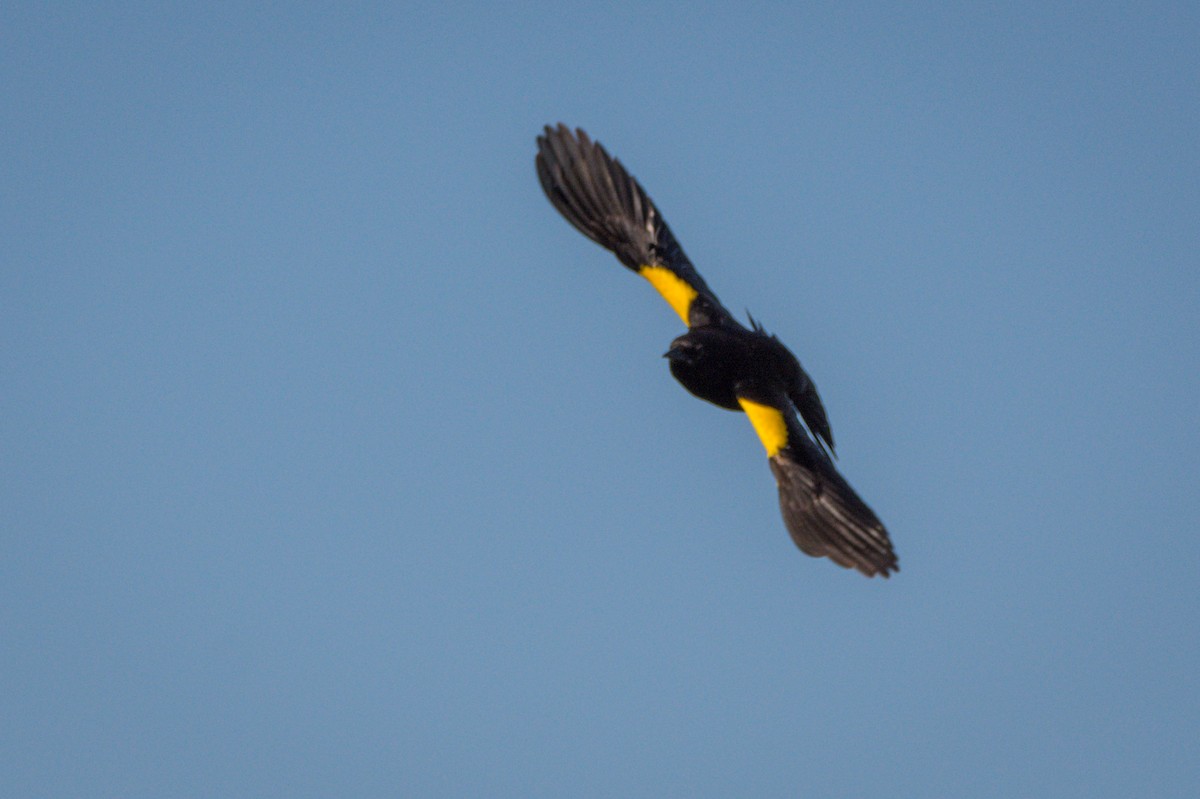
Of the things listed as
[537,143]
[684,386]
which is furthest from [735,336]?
[537,143]

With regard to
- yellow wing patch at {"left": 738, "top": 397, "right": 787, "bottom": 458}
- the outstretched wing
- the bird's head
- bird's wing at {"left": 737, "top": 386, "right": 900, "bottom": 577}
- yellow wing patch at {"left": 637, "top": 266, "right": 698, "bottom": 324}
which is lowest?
bird's wing at {"left": 737, "top": 386, "right": 900, "bottom": 577}

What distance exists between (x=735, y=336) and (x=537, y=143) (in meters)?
3.31

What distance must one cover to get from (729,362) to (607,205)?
302 centimetres

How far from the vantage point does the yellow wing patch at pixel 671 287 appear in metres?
16.3

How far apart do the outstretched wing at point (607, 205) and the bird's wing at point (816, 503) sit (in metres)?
2.85

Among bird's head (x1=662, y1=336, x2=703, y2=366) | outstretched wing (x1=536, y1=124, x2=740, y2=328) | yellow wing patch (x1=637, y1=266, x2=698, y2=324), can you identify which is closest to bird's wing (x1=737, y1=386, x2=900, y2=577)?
bird's head (x1=662, y1=336, x2=703, y2=366)

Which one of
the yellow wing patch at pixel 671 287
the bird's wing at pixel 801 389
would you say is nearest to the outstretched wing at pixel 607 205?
the yellow wing patch at pixel 671 287

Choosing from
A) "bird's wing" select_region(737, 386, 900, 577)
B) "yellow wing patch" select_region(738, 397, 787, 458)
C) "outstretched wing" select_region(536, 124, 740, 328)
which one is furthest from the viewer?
"outstretched wing" select_region(536, 124, 740, 328)

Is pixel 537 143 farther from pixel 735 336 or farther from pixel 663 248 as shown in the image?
pixel 735 336

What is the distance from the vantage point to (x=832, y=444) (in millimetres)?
15750

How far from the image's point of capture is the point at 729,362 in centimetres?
1469

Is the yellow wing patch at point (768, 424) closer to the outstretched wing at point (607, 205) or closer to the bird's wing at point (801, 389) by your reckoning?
the bird's wing at point (801, 389)

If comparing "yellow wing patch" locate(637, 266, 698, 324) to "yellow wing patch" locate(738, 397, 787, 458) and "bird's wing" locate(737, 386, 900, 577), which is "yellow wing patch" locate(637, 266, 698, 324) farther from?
"bird's wing" locate(737, 386, 900, 577)

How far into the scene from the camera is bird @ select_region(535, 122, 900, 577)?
13102mm
